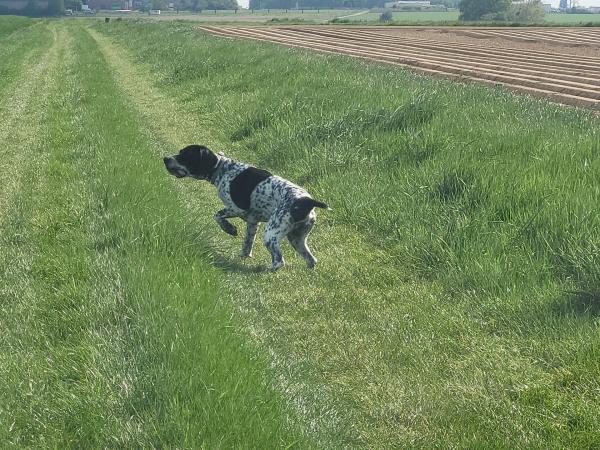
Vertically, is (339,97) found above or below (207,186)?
above

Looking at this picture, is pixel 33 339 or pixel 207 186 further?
pixel 207 186

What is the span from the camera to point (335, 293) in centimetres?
529

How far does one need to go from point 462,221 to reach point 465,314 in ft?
4.47

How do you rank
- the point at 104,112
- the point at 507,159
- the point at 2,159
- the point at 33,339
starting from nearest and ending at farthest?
the point at 33,339 → the point at 507,159 → the point at 2,159 → the point at 104,112

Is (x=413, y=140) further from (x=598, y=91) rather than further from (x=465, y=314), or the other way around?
(x=598, y=91)

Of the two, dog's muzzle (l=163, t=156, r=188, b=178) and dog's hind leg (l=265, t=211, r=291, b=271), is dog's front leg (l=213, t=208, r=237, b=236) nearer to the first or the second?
dog's muzzle (l=163, t=156, r=188, b=178)

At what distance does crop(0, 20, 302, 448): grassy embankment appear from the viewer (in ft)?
10.1

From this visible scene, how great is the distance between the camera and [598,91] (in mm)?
11320

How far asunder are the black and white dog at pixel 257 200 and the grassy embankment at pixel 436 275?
24cm

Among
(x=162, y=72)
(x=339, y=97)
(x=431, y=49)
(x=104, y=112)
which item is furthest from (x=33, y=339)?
(x=431, y=49)

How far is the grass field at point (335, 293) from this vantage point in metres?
3.31

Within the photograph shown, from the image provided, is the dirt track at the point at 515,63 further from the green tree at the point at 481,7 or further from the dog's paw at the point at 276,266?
the green tree at the point at 481,7

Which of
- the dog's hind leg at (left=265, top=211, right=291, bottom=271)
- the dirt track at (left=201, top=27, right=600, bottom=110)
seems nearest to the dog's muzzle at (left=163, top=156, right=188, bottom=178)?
the dog's hind leg at (left=265, top=211, right=291, bottom=271)

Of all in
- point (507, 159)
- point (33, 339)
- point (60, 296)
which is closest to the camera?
point (33, 339)
